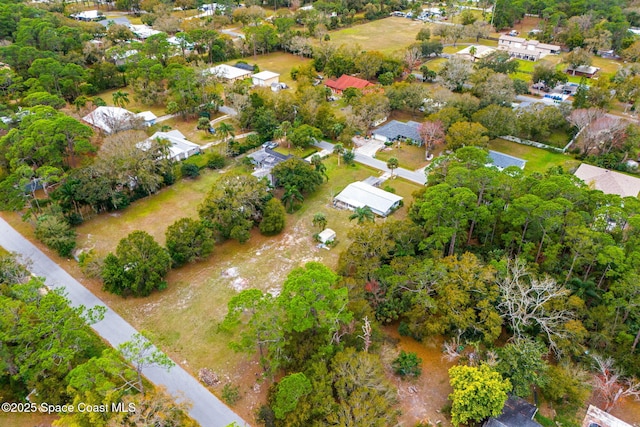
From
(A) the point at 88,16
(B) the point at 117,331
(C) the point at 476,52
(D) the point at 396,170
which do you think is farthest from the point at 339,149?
(A) the point at 88,16

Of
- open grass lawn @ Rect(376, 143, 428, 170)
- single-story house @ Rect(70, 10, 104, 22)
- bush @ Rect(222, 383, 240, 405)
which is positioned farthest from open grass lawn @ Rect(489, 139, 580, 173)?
single-story house @ Rect(70, 10, 104, 22)

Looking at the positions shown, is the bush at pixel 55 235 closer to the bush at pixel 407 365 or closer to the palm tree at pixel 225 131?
the palm tree at pixel 225 131

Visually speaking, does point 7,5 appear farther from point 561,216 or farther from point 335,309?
point 561,216

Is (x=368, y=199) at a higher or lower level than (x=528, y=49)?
lower

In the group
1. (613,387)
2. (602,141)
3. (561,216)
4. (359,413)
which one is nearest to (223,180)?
(359,413)

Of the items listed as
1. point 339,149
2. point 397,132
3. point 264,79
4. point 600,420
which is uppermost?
point 264,79

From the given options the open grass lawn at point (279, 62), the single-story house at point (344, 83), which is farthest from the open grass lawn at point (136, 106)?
the single-story house at point (344, 83)

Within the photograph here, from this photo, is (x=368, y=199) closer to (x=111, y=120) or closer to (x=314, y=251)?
(x=314, y=251)
